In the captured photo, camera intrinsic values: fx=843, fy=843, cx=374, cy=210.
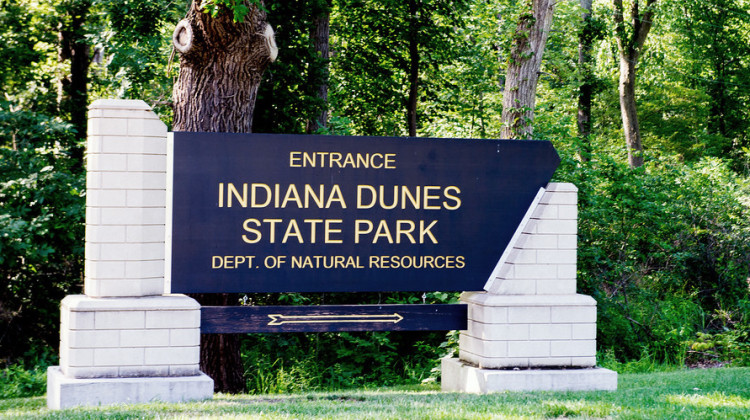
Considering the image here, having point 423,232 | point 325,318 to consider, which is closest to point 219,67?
point 423,232

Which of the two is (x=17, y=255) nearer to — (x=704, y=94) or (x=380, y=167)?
(x=380, y=167)

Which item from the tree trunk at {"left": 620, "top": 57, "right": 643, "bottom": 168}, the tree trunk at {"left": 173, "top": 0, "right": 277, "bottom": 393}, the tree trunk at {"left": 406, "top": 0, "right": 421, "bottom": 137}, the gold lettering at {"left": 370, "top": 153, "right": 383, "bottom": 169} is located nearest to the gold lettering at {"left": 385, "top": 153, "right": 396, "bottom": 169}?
the gold lettering at {"left": 370, "top": 153, "right": 383, "bottom": 169}

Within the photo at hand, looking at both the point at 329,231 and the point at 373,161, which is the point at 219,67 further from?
the point at 329,231

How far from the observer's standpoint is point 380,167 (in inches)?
338

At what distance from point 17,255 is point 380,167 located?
7.15m

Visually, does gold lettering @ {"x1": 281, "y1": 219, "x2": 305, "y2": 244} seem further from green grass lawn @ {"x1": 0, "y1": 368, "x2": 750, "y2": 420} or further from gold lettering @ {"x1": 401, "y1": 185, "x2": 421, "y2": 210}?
green grass lawn @ {"x1": 0, "y1": 368, "x2": 750, "y2": 420}

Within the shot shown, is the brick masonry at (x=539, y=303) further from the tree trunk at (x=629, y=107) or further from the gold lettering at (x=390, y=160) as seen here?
the tree trunk at (x=629, y=107)

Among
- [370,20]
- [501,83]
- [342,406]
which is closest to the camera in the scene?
[342,406]

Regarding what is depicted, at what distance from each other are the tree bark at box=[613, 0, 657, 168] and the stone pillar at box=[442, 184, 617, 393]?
56.3 ft

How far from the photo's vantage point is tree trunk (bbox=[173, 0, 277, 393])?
10008 mm

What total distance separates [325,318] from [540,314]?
2.23m

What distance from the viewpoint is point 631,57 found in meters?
25.7

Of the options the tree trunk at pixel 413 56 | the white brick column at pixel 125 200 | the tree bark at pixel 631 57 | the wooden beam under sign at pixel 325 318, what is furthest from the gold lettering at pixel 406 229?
the tree bark at pixel 631 57

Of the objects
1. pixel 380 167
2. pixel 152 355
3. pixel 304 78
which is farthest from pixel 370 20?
pixel 152 355
